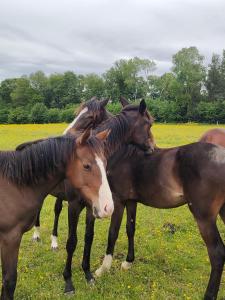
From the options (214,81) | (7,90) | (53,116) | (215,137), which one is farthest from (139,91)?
(215,137)

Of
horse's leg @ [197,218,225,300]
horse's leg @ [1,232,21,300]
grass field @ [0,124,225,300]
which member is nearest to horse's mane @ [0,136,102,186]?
horse's leg @ [1,232,21,300]

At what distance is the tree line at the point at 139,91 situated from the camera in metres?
54.6

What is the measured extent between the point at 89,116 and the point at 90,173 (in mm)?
1774

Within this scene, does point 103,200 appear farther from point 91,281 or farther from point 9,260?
point 91,281

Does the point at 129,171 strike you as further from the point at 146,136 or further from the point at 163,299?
the point at 163,299

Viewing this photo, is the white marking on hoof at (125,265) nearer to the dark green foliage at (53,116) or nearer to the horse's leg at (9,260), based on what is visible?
the horse's leg at (9,260)

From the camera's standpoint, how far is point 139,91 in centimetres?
6938

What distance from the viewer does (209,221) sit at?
397 centimetres

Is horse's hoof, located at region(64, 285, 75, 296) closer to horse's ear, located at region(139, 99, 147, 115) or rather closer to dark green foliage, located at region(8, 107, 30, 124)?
horse's ear, located at region(139, 99, 147, 115)

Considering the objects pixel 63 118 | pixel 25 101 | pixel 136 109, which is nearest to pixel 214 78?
pixel 63 118

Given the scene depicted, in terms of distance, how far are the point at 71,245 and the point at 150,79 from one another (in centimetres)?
6967

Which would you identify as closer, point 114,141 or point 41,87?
point 114,141

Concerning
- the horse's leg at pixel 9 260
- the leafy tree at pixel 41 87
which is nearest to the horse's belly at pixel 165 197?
the horse's leg at pixel 9 260

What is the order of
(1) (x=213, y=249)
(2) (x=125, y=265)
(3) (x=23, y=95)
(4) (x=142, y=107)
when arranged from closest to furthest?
1. (1) (x=213, y=249)
2. (4) (x=142, y=107)
3. (2) (x=125, y=265)
4. (3) (x=23, y=95)
